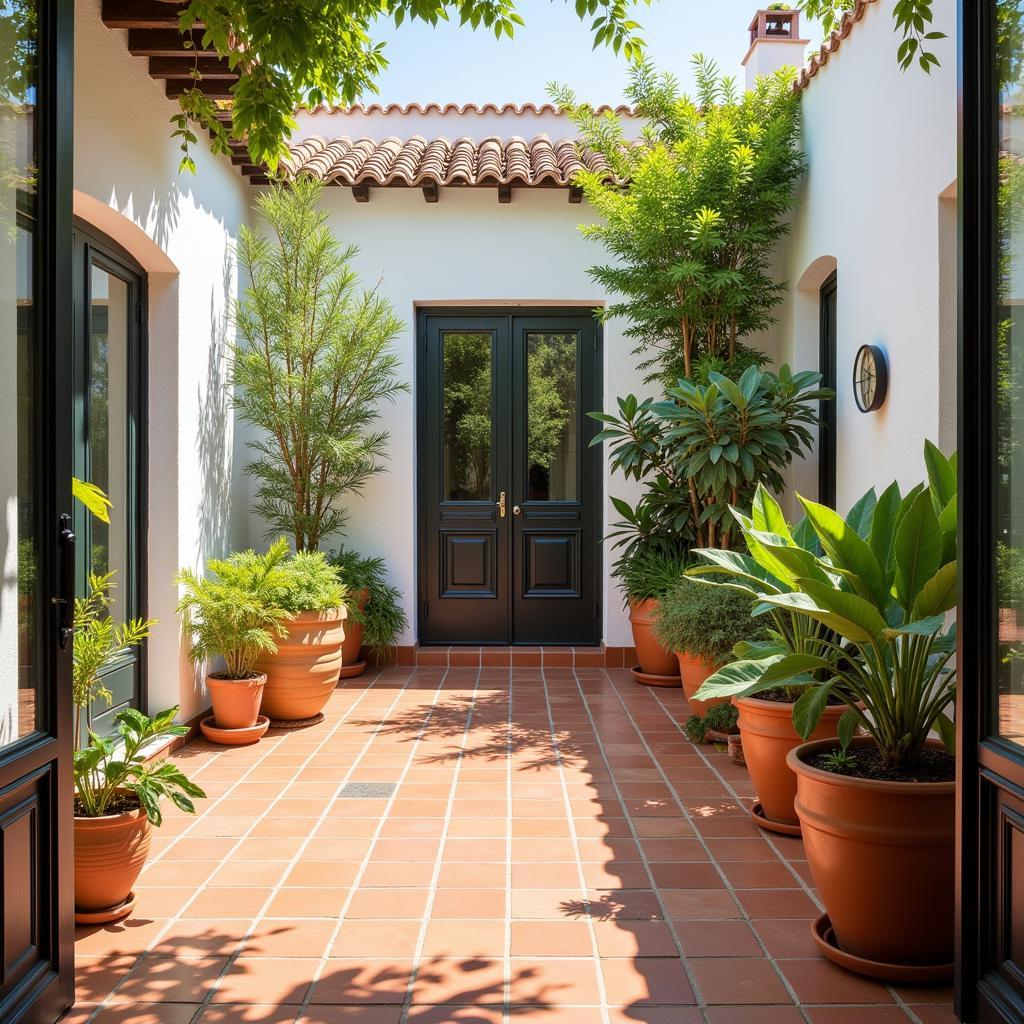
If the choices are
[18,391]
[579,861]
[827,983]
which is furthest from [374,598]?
[827,983]

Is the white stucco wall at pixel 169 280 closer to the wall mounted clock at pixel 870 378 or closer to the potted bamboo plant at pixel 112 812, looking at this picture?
the potted bamboo plant at pixel 112 812

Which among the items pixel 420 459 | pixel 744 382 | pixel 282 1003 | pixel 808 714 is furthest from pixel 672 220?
pixel 282 1003

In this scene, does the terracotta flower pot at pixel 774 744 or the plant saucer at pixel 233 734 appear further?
the plant saucer at pixel 233 734

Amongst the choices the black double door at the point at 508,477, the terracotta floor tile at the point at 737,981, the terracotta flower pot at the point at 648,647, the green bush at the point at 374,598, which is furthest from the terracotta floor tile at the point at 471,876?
the black double door at the point at 508,477

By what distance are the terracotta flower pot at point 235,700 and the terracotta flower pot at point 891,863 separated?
3295 millimetres

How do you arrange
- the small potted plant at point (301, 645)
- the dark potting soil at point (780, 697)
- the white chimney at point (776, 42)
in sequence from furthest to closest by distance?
the white chimney at point (776, 42), the small potted plant at point (301, 645), the dark potting soil at point (780, 697)

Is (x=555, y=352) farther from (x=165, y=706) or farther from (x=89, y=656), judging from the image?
(x=89, y=656)

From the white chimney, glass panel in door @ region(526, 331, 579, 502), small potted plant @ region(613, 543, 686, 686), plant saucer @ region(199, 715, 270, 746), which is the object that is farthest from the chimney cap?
plant saucer @ region(199, 715, 270, 746)

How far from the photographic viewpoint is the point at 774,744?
380cm

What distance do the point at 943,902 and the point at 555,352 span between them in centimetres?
547

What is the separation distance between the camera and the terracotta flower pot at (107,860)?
295 cm

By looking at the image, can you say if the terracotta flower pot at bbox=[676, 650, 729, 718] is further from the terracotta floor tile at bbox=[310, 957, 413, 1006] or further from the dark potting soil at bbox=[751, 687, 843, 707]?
the terracotta floor tile at bbox=[310, 957, 413, 1006]

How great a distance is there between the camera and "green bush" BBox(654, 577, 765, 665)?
4891 millimetres

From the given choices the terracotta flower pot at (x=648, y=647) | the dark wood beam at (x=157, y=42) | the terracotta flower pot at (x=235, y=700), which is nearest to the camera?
the dark wood beam at (x=157, y=42)
